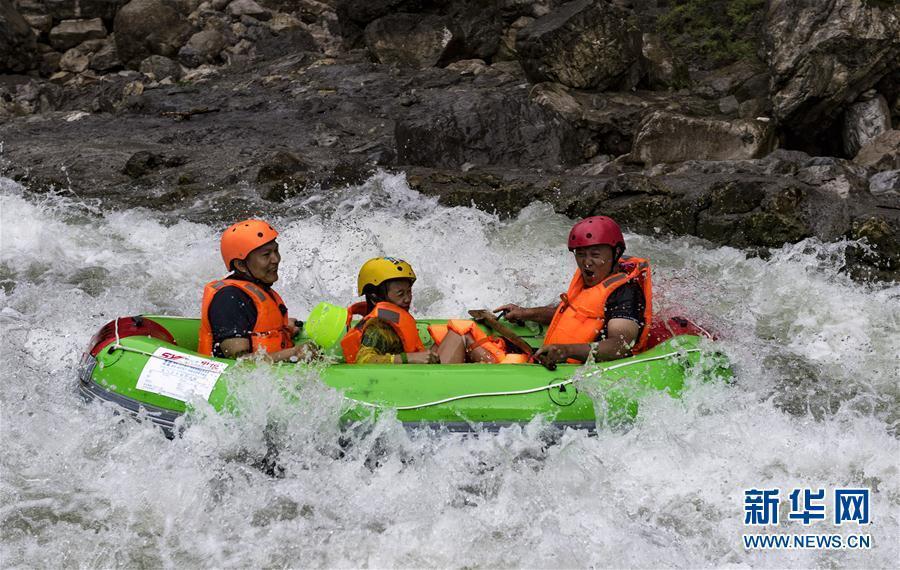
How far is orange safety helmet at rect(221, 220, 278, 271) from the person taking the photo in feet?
17.4

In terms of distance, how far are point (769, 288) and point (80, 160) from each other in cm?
876

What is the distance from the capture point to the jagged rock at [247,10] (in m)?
18.2

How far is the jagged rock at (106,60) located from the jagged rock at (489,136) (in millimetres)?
8153

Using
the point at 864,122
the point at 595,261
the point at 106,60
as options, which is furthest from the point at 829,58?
the point at 106,60

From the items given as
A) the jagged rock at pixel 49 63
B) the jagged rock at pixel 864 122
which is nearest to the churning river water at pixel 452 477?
the jagged rock at pixel 864 122

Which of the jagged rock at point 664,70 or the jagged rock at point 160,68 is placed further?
the jagged rock at point 160,68

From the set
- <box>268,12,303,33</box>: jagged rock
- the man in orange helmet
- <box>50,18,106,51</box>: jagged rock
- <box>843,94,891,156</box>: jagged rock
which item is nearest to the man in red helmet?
the man in orange helmet

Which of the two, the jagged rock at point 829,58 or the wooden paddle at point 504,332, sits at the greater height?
the wooden paddle at point 504,332

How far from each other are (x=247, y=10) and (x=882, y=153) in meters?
12.4

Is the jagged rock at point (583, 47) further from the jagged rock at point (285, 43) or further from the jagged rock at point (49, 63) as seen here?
the jagged rock at point (49, 63)

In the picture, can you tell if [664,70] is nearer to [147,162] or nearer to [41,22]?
[147,162]

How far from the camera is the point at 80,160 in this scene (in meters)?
12.1

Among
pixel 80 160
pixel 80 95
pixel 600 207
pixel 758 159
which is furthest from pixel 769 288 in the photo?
pixel 80 95

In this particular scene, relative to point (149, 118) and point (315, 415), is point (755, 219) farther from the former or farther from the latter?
Result: point (149, 118)
